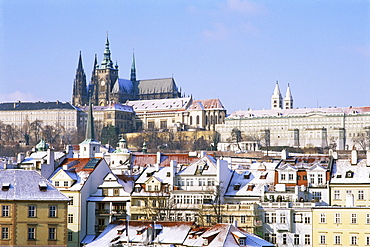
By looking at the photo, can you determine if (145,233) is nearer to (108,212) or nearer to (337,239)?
(337,239)

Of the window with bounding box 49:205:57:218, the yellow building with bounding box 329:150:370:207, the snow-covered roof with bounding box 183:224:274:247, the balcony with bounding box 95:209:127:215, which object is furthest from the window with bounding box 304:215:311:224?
the window with bounding box 49:205:57:218

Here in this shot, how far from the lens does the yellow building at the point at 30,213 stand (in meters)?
59.9

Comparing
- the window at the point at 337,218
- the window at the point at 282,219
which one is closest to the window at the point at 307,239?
the window at the point at 282,219

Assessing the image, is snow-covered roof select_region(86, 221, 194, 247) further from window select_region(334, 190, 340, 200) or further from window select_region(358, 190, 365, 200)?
window select_region(358, 190, 365, 200)

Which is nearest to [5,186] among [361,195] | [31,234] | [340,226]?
[31,234]

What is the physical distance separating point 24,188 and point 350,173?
24.3 meters

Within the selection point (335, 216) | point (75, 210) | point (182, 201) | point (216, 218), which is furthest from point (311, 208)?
point (75, 210)

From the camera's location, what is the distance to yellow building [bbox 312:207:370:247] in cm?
6166

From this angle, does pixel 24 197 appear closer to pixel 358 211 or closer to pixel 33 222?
pixel 33 222

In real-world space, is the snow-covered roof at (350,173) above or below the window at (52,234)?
above

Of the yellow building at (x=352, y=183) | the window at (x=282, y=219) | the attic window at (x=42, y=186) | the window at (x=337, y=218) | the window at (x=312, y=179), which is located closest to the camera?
the attic window at (x=42, y=186)

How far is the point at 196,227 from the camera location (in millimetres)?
58625

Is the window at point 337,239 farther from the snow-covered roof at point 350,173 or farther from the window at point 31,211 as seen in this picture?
the window at point 31,211

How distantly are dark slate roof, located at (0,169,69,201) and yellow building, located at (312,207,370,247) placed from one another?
17.0m
